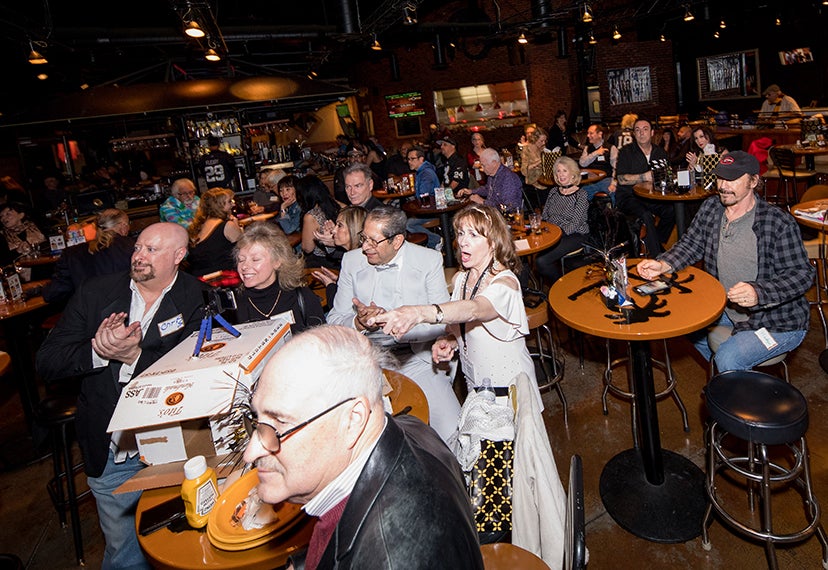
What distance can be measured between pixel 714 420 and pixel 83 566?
11.4 ft

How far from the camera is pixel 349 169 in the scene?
178 inches

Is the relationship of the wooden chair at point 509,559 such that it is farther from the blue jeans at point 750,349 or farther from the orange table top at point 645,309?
the blue jeans at point 750,349

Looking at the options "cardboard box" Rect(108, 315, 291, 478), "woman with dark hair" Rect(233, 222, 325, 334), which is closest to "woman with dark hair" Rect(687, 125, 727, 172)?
"woman with dark hair" Rect(233, 222, 325, 334)

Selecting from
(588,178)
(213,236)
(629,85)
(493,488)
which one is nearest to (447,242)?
(588,178)

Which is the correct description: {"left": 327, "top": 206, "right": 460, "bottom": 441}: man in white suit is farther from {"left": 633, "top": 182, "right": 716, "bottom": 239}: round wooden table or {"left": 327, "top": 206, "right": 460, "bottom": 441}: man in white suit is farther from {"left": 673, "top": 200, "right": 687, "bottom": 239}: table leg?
{"left": 673, "top": 200, "right": 687, "bottom": 239}: table leg

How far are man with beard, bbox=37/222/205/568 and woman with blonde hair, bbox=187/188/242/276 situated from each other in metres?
2.26

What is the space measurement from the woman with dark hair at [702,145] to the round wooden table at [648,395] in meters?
3.41

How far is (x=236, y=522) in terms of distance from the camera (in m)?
1.54

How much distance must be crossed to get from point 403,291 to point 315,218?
2.12 metres

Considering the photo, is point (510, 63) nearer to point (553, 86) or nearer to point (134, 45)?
point (553, 86)

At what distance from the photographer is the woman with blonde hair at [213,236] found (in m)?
4.64

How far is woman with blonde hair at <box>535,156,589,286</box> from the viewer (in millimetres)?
4855

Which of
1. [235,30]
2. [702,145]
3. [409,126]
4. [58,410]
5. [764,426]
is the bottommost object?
[764,426]

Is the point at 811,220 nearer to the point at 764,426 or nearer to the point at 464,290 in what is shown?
the point at 764,426
